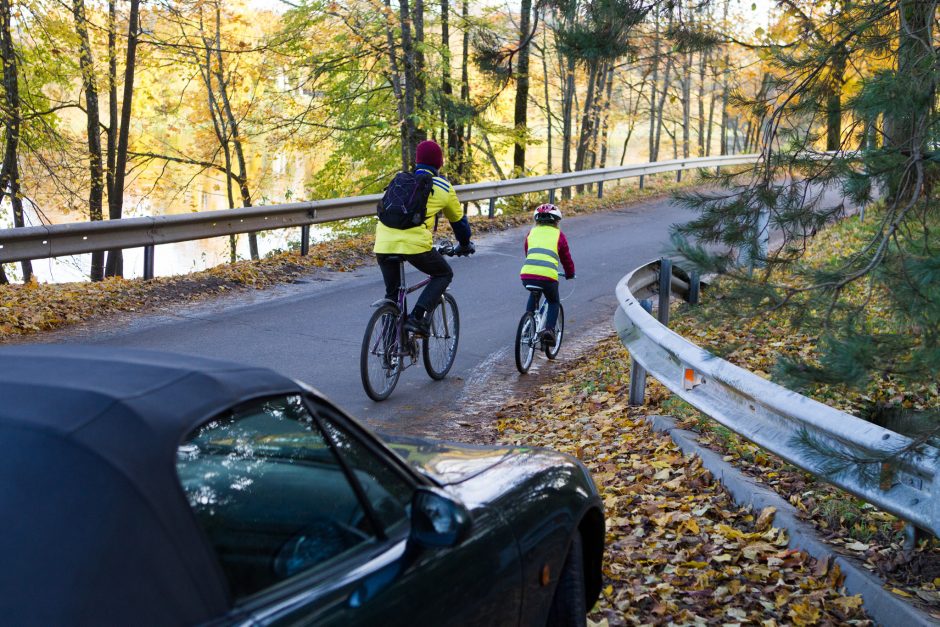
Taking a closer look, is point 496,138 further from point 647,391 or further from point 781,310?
point 781,310

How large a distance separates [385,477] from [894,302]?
2.98 meters

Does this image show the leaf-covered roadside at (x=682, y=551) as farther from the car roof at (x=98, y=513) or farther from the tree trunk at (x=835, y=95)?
the car roof at (x=98, y=513)

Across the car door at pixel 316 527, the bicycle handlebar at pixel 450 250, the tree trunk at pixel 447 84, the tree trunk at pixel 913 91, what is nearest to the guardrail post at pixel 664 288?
the bicycle handlebar at pixel 450 250

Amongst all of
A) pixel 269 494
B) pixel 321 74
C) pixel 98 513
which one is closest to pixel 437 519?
pixel 269 494

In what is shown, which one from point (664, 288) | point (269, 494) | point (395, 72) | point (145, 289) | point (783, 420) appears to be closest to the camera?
point (269, 494)

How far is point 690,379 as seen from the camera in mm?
6336

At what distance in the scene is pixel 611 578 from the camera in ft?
16.8

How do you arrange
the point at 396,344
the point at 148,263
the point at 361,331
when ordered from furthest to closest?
the point at 148,263, the point at 361,331, the point at 396,344

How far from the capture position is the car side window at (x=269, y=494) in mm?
2316

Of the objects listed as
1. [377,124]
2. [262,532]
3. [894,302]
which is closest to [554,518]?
[262,532]

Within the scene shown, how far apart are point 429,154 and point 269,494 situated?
612 centimetres

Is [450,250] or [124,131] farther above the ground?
[124,131]

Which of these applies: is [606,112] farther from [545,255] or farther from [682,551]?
[682,551]

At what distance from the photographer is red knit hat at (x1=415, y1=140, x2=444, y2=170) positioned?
27.6 ft
